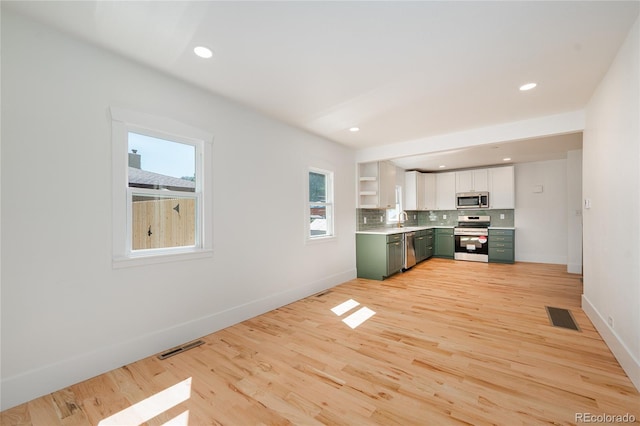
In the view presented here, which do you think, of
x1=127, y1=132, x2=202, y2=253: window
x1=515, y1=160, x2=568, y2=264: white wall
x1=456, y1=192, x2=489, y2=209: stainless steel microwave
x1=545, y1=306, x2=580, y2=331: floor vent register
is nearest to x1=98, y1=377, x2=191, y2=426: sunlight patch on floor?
x1=127, y1=132, x2=202, y2=253: window

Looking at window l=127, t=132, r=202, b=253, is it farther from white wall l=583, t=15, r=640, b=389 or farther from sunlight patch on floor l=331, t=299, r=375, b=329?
white wall l=583, t=15, r=640, b=389

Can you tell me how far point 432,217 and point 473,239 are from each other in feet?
5.43

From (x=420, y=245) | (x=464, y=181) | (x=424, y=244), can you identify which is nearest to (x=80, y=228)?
(x=420, y=245)

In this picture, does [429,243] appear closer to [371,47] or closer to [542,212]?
[542,212]

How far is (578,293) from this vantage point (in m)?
4.37

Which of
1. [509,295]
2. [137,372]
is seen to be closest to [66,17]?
[137,372]

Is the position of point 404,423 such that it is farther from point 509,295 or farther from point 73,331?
point 509,295

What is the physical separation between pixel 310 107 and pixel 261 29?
4.89 feet

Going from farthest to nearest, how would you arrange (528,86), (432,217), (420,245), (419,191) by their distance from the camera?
(432,217) < (419,191) < (420,245) < (528,86)

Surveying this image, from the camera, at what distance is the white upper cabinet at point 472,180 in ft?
24.6

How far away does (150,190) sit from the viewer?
103 inches

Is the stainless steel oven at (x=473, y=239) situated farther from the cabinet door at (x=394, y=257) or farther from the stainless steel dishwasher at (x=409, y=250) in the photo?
the cabinet door at (x=394, y=257)

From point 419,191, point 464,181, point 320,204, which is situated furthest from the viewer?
point 419,191

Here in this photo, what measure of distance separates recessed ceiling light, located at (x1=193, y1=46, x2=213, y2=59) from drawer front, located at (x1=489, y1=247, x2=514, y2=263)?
24.8 feet
